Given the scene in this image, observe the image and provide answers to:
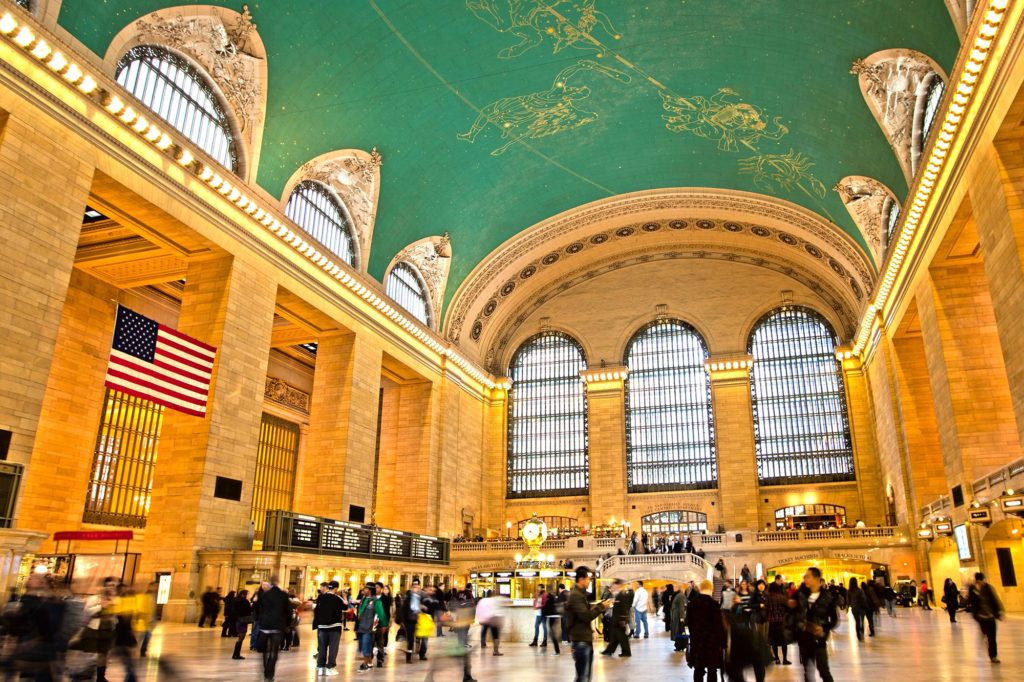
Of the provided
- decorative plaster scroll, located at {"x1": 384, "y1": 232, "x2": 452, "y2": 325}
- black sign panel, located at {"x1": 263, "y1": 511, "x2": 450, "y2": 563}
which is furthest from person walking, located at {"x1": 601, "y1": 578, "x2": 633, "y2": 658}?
decorative plaster scroll, located at {"x1": 384, "y1": 232, "x2": 452, "y2": 325}

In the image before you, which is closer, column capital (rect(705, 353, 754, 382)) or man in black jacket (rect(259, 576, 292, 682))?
man in black jacket (rect(259, 576, 292, 682))

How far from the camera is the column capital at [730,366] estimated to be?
3331 cm

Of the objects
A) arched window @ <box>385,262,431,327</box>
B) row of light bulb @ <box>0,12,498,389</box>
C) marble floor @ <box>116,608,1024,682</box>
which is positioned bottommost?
marble floor @ <box>116,608,1024,682</box>

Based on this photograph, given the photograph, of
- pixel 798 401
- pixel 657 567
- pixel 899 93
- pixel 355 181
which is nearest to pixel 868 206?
pixel 899 93

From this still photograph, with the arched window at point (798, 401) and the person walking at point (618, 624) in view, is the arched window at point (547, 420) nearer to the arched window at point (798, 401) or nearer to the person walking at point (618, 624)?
the arched window at point (798, 401)

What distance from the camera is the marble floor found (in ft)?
26.6

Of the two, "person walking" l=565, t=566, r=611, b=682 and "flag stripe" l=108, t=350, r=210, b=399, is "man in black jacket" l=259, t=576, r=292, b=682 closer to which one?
"person walking" l=565, t=566, r=611, b=682

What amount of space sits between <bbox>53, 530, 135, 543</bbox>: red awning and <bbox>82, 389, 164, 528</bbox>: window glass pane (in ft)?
11.5

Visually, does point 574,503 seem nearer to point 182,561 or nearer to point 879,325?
point 879,325

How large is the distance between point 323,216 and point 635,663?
59.0 ft

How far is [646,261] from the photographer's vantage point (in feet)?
118

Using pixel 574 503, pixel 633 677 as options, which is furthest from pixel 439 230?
pixel 633 677

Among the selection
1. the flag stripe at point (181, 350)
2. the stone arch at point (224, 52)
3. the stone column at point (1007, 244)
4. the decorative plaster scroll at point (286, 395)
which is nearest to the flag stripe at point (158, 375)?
the flag stripe at point (181, 350)

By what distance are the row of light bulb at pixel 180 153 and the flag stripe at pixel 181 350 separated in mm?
4461
